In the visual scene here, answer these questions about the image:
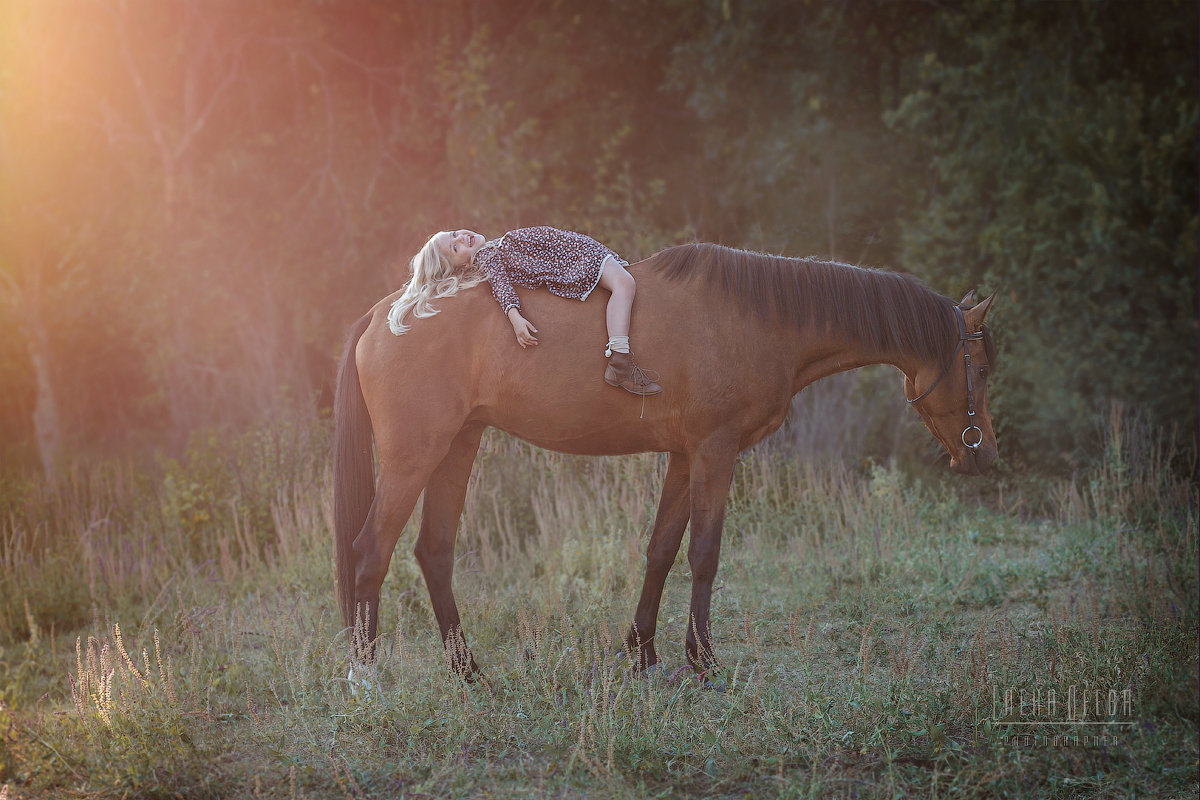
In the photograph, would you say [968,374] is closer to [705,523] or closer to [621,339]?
[705,523]

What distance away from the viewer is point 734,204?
14.4m

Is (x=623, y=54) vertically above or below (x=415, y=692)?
above

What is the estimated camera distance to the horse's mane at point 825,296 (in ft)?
15.7

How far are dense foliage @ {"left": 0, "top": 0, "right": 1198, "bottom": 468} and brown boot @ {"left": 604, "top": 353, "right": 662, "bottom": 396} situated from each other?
5049mm

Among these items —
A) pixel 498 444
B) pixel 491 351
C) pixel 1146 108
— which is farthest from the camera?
pixel 1146 108

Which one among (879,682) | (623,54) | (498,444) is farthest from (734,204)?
(879,682)

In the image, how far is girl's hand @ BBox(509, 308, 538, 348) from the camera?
4512 millimetres

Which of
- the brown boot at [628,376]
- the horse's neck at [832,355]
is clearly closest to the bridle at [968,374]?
the horse's neck at [832,355]

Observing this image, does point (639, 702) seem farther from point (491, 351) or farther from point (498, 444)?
point (498, 444)

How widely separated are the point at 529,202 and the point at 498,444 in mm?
6880

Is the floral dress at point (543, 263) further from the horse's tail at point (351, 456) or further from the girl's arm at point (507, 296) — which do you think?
the horse's tail at point (351, 456)

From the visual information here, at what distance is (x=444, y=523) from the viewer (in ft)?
16.3

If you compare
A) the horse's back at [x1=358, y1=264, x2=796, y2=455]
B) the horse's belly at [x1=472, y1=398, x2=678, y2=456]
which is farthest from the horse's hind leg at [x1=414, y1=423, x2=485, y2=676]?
the horse's back at [x1=358, y1=264, x2=796, y2=455]

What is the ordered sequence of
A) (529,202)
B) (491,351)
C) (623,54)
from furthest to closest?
(623,54), (529,202), (491,351)
